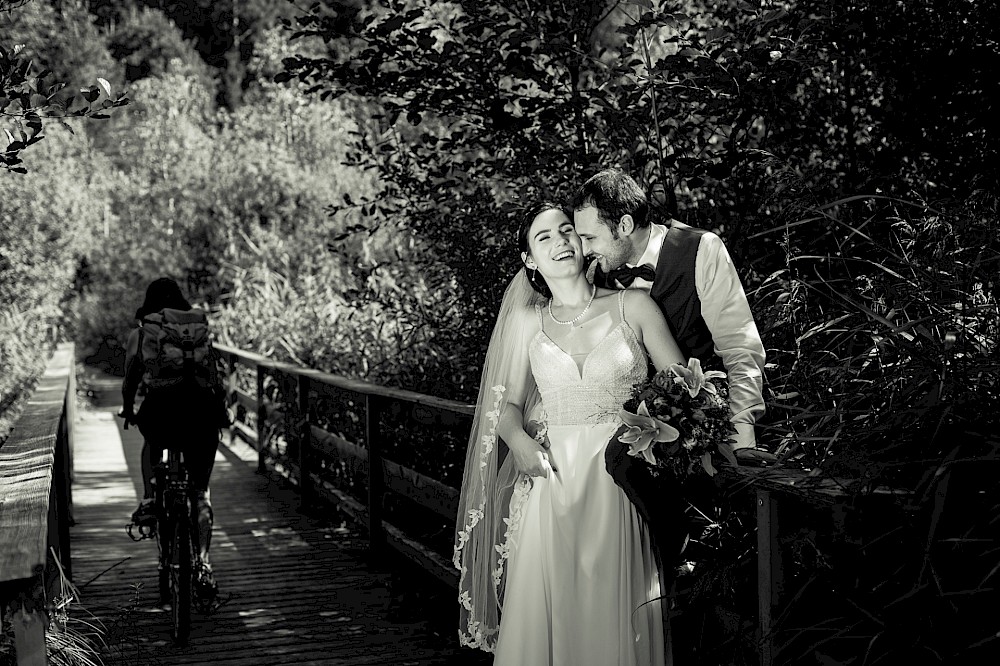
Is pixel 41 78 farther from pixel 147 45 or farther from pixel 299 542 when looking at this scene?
pixel 147 45

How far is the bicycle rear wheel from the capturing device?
16.1ft

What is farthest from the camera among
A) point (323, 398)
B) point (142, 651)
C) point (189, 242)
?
point (189, 242)

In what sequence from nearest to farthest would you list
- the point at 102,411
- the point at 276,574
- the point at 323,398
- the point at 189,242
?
the point at 276,574 < the point at 323,398 < the point at 102,411 < the point at 189,242

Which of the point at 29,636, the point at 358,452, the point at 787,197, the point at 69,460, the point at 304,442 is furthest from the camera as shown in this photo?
the point at 69,460

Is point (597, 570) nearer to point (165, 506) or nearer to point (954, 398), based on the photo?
point (954, 398)

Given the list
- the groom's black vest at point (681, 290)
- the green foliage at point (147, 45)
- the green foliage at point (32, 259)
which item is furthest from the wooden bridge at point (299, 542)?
the green foliage at point (147, 45)

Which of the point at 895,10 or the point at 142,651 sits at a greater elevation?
the point at 895,10

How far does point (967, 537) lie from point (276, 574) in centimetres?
470

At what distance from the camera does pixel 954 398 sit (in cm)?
231

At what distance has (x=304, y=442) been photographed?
326 inches

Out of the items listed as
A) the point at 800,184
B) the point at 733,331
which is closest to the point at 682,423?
the point at 733,331

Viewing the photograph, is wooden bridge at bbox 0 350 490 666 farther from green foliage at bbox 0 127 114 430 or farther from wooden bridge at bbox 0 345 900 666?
green foliage at bbox 0 127 114 430

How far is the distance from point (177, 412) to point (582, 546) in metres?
2.80

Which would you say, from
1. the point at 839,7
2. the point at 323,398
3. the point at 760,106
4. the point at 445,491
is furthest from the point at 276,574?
Result: the point at 839,7
